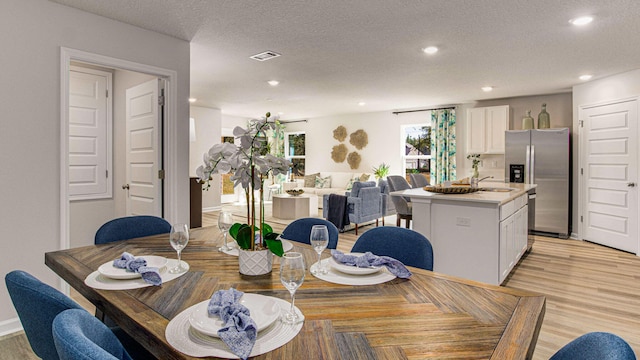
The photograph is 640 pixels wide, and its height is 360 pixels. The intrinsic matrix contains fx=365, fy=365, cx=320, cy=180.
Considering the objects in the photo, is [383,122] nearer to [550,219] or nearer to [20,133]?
[550,219]

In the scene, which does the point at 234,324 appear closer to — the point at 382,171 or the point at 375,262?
the point at 375,262

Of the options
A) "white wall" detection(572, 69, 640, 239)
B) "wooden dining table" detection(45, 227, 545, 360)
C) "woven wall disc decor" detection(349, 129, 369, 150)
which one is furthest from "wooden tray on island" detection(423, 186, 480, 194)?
"woven wall disc decor" detection(349, 129, 369, 150)

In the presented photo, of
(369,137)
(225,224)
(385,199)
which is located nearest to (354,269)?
(225,224)

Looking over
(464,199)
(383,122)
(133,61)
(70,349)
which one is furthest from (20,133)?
(383,122)

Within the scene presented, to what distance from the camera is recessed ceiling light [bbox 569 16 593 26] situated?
3.05m

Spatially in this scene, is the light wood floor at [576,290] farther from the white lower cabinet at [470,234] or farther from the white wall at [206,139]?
the white wall at [206,139]

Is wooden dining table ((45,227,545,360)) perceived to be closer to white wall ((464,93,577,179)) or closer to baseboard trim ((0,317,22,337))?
baseboard trim ((0,317,22,337))

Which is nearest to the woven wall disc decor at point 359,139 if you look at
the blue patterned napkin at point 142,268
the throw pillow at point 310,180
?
the throw pillow at point 310,180

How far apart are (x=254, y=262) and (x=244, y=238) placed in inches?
4.0

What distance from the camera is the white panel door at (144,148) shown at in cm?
351

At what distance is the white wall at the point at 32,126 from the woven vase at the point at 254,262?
2.17 meters

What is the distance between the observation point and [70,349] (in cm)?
68

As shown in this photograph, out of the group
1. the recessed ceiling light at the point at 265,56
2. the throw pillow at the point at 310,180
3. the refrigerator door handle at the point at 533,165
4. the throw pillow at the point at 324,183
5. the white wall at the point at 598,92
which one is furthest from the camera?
the throw pillow at the point at 310,180

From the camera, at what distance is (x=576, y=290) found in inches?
135
